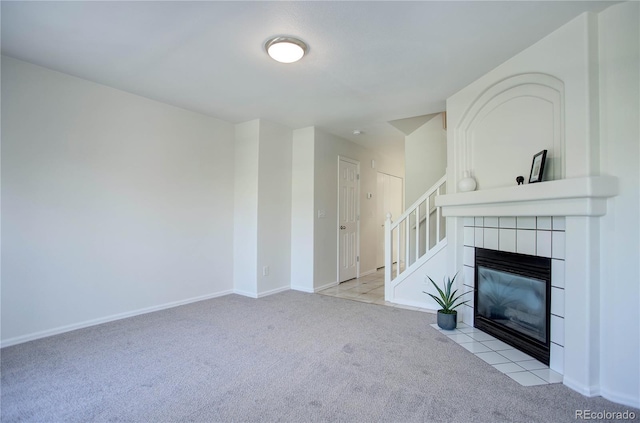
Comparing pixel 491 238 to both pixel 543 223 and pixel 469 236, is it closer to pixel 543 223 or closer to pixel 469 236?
pixel 469 236

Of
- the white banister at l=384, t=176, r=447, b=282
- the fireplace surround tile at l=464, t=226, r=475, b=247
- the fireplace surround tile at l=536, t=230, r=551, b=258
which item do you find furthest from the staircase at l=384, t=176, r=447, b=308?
the fireplace surround tile at l=536, t=230, r=551, b=258

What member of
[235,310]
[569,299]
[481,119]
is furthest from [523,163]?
[235,310]

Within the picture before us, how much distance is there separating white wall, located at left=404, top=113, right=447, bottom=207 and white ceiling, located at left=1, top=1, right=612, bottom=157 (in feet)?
2.78

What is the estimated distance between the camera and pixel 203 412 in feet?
5.59

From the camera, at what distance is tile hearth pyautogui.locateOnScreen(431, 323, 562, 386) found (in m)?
2.07

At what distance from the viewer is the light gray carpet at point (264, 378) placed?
67.4 inches

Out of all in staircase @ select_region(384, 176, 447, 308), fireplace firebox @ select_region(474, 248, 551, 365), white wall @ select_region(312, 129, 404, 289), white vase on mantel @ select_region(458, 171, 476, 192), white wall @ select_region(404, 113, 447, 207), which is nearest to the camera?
fireplace firebox @ select_region(474, 248, 551, 365)

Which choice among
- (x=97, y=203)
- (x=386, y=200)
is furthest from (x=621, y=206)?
(x=386, y=200)

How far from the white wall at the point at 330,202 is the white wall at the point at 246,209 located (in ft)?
2.89

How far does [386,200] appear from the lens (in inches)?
264

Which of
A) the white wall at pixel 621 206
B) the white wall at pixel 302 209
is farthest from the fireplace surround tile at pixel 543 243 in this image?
the white wall at pixel 302 209

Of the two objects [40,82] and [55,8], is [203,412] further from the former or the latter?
[40,82]

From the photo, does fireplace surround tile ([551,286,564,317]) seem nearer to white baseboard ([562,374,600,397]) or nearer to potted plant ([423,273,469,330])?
white baseboard ([562,374,600,397])

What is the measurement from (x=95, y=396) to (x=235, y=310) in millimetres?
1726
